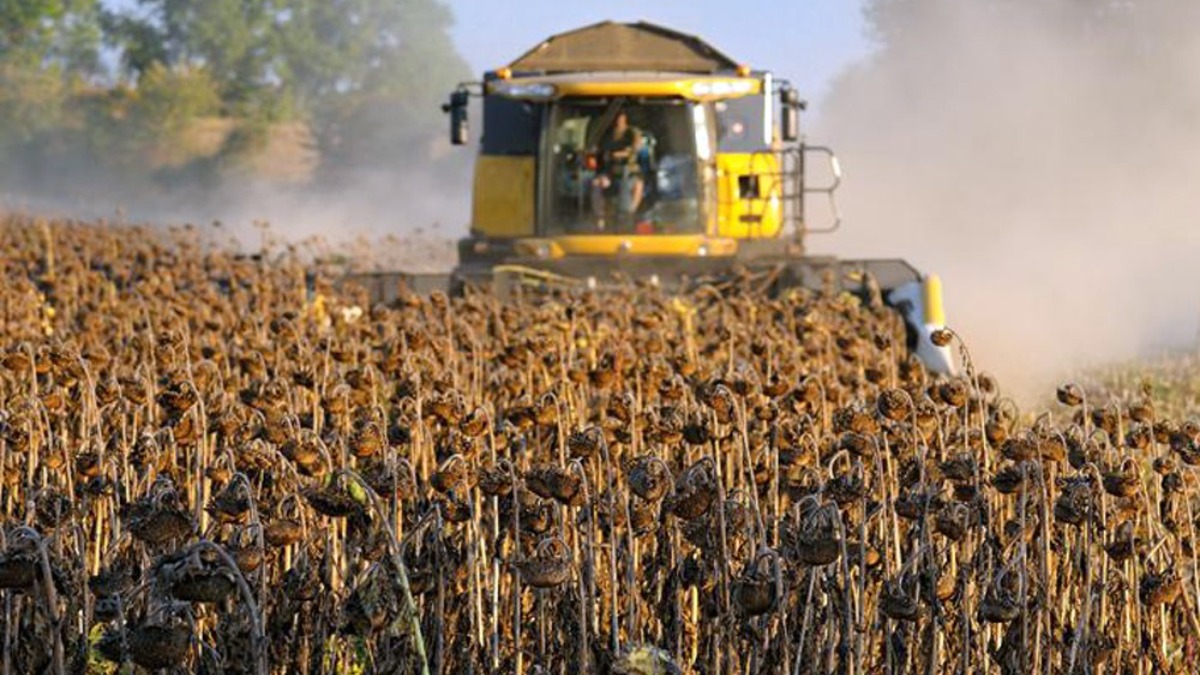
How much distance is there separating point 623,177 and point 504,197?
1181mm

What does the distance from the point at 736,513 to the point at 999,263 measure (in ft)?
85.5

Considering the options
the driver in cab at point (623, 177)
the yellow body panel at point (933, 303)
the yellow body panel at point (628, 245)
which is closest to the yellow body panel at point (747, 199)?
the yellow body panel at point (628, 245)

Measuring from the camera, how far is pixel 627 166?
1375 cm

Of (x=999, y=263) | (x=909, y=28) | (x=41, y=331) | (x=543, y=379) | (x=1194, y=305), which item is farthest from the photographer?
(x=909, y=28)

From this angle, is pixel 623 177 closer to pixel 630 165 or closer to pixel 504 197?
pixel 630 165

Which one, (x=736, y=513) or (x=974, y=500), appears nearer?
(x=736, y=513)

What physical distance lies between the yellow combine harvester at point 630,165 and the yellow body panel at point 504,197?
10mm

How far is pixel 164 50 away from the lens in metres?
84.4

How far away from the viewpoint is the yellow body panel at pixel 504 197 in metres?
14.4

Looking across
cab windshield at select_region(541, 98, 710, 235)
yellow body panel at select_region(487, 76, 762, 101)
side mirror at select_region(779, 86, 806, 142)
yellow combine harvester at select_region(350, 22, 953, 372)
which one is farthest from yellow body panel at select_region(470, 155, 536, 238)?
side mirror at select_region(779, 86, 806, 142)

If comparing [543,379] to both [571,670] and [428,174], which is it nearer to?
[571,670]

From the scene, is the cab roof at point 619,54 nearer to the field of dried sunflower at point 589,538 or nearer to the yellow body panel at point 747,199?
the yellow body panel at point 747,199

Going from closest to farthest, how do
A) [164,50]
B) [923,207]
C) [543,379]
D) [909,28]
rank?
[543,379]
[923,207]
[909,28]
[164,50]

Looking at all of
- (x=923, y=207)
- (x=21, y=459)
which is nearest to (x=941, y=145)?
(x=923, y=207)
